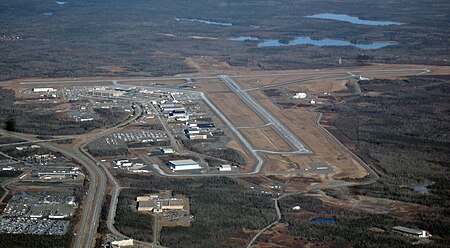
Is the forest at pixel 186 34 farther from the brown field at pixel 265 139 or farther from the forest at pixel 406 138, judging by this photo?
the brown field at pixel 265 139

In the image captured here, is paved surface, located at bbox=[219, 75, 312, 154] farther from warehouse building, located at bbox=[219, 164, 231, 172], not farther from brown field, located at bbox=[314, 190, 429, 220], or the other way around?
brown field, located at bbox=[314, 190, 429, 220]

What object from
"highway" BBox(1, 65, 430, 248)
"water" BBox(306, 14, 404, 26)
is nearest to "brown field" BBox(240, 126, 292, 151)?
"highway" BBox(1, 65, 430, 248)

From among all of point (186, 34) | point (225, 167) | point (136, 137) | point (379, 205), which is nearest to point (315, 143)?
point (225, 167)

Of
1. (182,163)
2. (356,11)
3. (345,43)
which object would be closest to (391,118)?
(182,163)

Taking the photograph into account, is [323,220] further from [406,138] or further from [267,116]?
[267,116]

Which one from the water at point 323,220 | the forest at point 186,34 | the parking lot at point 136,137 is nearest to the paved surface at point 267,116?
the parking lot at point 136,137

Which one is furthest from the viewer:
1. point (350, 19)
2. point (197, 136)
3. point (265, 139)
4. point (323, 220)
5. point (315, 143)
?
point (350, 19)

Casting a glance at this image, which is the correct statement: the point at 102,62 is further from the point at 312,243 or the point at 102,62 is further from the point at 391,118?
the point at 312,243
